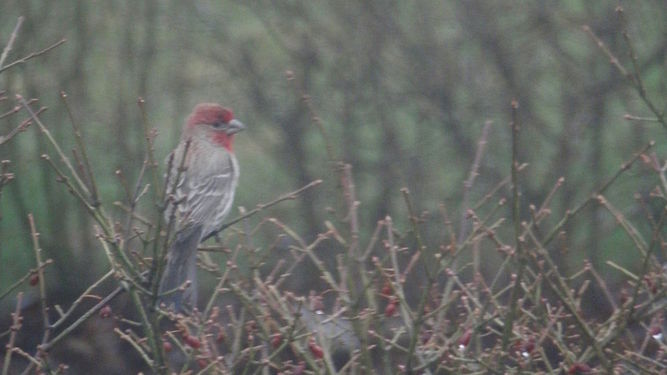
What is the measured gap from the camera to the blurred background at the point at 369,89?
7945 mm

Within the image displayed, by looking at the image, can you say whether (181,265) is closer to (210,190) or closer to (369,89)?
(210,190)

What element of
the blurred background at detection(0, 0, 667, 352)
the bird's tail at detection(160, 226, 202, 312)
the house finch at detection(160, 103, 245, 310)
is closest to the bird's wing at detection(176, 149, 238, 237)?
the house finch at detection(160, 103, 245, 310)

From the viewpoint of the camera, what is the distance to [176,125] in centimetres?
837

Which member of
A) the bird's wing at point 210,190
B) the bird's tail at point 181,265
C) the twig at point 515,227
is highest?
the twig at point 515,227

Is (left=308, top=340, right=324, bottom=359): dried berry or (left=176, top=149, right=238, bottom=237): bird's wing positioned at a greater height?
(left=308, top=340, right=324, bottom=359): dried berry

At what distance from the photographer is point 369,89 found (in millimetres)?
8023

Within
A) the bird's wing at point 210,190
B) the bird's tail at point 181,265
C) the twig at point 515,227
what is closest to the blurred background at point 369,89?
the bird's wing at point 210,190

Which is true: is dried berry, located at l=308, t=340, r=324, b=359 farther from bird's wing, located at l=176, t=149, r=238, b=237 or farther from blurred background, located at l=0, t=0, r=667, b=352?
blurred background, located at l=0, t=0, r=667, b=352

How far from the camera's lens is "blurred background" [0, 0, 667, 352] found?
26.1 feet

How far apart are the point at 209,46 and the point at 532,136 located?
2.21 meters

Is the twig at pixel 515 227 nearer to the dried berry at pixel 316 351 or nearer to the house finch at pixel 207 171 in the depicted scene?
the dried berry at pixel 316 351

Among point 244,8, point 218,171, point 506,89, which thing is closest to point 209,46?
point 244,8

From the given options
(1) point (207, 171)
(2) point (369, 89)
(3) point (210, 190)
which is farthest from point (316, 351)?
(2) point (369, 89)

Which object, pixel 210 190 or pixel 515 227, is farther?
pixel 210 190
